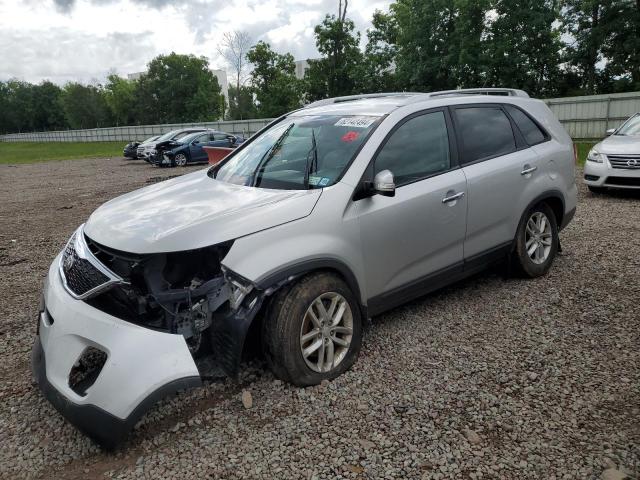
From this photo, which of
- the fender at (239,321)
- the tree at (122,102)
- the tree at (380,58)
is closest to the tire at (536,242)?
the fender at (239,321)

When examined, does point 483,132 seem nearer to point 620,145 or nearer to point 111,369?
point 111,369

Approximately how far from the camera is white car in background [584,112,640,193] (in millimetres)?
8555

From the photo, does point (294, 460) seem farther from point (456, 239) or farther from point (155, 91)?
point (155, 91)

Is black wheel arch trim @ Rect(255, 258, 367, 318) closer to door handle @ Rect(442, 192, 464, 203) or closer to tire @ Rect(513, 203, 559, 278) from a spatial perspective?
door handle @ Rect(442, 192, 464, 203)

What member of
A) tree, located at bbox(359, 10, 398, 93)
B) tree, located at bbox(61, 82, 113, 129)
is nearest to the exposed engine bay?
tree, located at bbox(359, 10, 398, 93)

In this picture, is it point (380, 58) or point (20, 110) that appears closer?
point (380, 58)

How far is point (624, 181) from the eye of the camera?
8.73m

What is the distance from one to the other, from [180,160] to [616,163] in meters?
16.3

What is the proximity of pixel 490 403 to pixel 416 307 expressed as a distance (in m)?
1.46

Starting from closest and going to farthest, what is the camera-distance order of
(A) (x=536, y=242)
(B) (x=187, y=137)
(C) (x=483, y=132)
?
(C) (x=483, y=132), (A) (x=536, y=242), (B) (x=187, y=137)

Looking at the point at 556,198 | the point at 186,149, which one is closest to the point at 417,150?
the point at 556,198

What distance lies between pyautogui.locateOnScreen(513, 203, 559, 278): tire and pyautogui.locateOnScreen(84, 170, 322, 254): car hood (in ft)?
7.65

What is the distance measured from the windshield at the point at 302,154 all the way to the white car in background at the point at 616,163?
22.4 feet

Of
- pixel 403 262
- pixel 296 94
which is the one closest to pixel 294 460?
pixel 403 262
